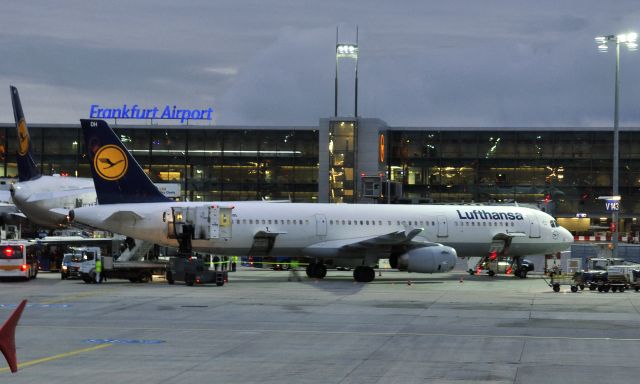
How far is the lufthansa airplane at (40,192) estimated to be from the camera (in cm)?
6338

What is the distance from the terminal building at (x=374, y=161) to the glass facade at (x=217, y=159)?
0.10m

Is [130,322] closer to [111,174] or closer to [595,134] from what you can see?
[111,174]

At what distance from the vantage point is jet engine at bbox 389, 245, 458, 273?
164 feet

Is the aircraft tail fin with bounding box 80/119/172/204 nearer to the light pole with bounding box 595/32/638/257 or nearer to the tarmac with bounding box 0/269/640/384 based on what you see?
the tarmac with bounding box 0/269/640/384

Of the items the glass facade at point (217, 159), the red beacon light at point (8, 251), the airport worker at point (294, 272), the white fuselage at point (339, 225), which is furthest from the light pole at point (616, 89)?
the glass facade at point (217, 159)

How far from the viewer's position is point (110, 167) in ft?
159

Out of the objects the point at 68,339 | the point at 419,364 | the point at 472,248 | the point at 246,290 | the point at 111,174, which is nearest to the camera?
the point at 419,364

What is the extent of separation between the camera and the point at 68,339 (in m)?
25.1

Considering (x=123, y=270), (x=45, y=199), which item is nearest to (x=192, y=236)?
(x=123, y=270)

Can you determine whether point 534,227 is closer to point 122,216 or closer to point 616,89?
point 616,89

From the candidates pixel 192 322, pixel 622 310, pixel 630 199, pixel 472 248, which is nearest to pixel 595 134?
pixel 630 199

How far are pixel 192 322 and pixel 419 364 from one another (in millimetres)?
9949

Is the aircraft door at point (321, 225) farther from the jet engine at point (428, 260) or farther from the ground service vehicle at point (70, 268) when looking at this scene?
the ground service vehicle at point (70, 268)

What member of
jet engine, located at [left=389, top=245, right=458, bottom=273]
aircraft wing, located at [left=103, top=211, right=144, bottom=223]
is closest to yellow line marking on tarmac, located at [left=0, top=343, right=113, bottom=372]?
aircraft wing, located at [left=103, top=211, right=144, bottom=223]
